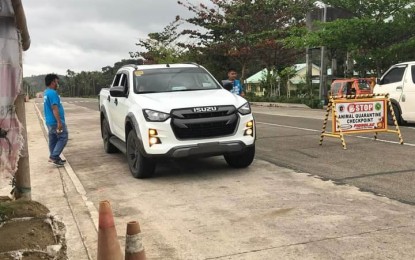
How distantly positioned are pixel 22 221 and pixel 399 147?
7.85 m

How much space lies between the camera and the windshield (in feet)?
27.6

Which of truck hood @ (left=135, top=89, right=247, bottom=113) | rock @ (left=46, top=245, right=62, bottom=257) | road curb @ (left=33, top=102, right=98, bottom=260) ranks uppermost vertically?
truck hood @ (left=135, top=89, right=247, bottom=113)

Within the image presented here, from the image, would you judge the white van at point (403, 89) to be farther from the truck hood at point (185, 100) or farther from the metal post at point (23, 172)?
the metal post at point (23, 172)

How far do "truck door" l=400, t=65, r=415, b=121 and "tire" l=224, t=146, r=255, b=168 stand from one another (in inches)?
300

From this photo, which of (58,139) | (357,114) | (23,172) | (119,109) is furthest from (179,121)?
(357,114)

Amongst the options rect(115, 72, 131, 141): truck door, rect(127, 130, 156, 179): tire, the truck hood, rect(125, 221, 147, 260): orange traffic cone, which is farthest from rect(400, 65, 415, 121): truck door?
rect(125, 221, 147, 260): orange traffic cone

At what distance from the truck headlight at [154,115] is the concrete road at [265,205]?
0.99m

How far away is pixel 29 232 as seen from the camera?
4.54 m

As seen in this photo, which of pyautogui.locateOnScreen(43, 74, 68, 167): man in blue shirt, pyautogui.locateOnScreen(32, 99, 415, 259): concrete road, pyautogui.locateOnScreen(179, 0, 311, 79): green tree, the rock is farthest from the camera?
pyautogui.locateOnScreen(179, 0, 311, 79): green tree

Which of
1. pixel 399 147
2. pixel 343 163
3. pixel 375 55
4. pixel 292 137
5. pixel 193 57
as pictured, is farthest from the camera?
pixel 193 57

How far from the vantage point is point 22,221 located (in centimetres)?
485

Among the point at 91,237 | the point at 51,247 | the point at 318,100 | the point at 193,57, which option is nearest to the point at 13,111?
the point at 51,247

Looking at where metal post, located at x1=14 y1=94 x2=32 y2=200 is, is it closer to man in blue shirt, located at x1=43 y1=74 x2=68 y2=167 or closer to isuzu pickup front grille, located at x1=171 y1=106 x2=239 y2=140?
isuzu pickup front grille, located at x1=171 y1=106 x2=239 y2=140

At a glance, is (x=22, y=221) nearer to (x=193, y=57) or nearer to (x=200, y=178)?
(x=200, y=178)
